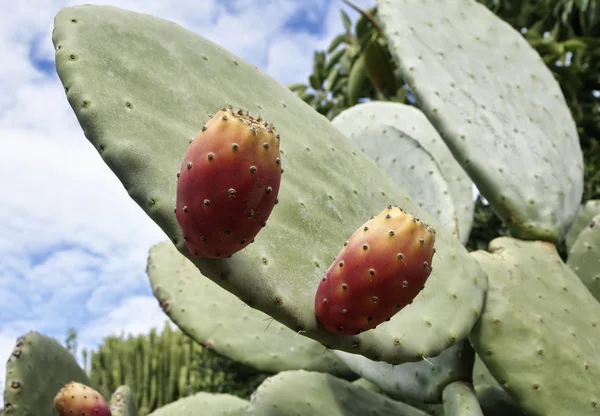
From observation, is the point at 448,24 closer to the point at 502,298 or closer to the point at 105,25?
the point at 502,298

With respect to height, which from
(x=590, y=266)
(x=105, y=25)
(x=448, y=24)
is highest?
Answer: (x=105, y=25)

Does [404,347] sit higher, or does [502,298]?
[404,347]

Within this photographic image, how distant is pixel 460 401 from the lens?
1.45 m

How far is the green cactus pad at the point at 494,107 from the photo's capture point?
1798 millimetres

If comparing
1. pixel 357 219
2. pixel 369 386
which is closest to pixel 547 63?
pixel 369 386

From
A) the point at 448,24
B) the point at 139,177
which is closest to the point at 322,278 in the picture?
the point at 139,177

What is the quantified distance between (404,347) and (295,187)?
1.14ft

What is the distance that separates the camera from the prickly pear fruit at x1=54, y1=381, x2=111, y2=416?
1684mm

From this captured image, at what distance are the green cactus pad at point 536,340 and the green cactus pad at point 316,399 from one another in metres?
0.32

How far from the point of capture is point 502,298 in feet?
5.06

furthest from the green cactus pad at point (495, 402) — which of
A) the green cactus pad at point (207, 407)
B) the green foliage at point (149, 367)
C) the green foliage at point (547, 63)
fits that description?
the green foliage at point (149, 367)

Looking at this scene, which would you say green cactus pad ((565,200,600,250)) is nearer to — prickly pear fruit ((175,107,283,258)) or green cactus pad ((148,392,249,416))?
green cactus pad ((148,392,249,416))

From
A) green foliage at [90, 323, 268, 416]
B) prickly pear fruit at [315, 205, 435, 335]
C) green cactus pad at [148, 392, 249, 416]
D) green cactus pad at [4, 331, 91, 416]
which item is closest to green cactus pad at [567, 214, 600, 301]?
green cactus pad at [148, 392, 249, 416]

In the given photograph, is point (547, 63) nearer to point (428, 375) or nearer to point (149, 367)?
point (428, 375)
